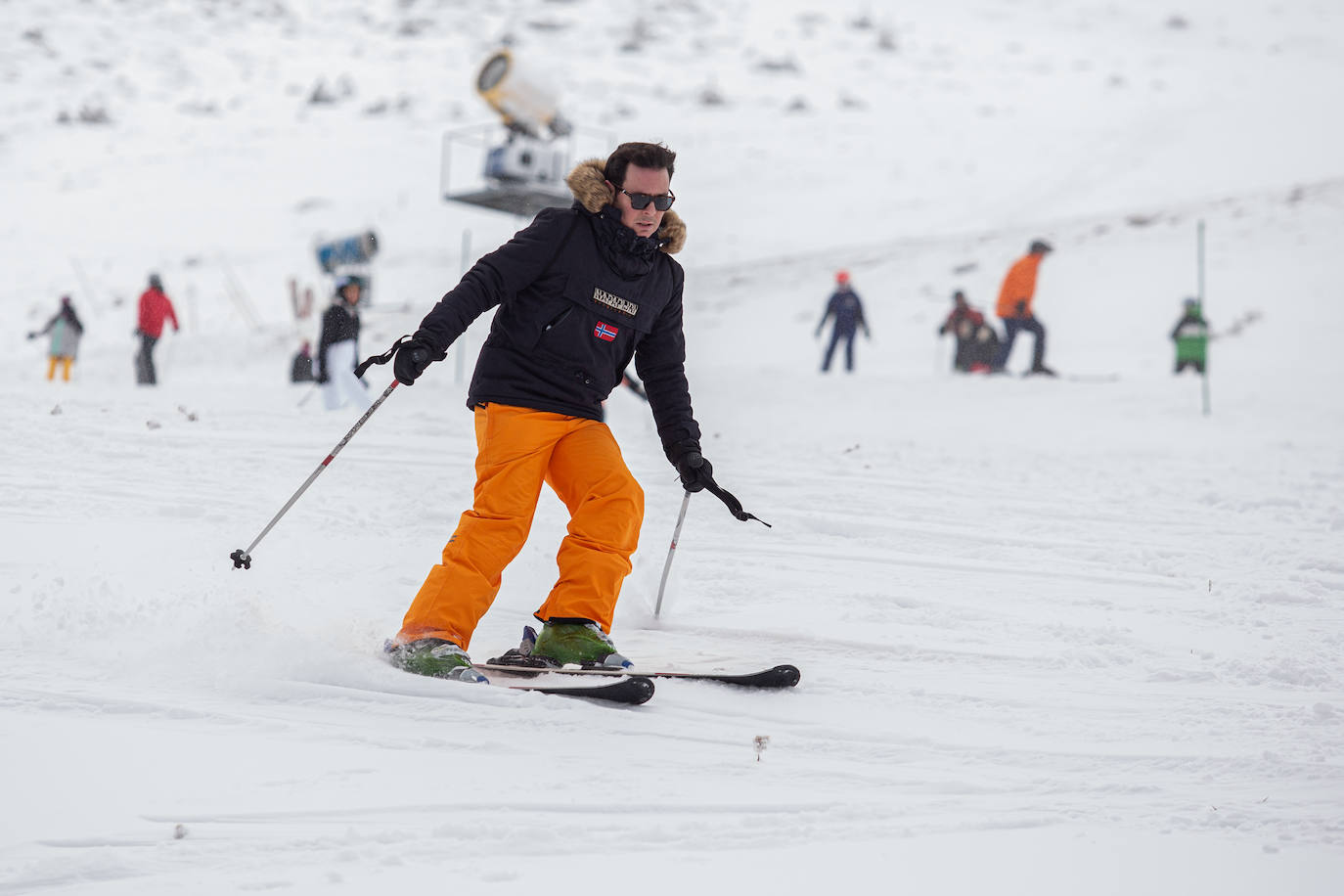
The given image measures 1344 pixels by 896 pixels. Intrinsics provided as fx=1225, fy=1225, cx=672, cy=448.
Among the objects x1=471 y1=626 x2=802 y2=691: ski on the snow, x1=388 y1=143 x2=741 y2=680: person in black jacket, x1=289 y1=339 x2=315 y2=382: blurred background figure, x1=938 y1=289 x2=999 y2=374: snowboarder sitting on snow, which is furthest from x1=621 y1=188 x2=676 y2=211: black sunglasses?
x1=938 y1=289 x2=999 y2=374: snowboarder sitting on snow

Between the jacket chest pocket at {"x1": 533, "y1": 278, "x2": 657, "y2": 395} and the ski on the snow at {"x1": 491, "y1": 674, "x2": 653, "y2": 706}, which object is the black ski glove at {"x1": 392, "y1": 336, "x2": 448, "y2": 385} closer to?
the jacket chest pocket at {"x1": 533, "y1": 278, "x2": 657, "y2": 395}

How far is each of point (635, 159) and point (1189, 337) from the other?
35.1 feet

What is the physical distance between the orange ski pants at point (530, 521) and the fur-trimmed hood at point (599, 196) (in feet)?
1.99

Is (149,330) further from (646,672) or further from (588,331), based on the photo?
(646,672)

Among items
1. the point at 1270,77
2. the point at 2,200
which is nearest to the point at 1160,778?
the point at 2,200

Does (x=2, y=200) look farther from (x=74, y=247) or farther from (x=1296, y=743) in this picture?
(x=1296, y=743)

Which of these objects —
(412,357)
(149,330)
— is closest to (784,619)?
(412,357)

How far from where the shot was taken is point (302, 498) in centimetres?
573

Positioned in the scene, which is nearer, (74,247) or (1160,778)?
(1160,778)

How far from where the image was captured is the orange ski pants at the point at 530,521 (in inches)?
135

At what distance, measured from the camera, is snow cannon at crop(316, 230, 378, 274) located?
18.6m

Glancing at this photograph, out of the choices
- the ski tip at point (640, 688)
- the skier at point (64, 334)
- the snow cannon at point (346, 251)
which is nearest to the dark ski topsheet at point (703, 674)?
the ski tip at point (640, 688)

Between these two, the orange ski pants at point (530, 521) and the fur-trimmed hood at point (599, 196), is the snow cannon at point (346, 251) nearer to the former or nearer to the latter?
the fur-trimmed hood at point (599, 196)

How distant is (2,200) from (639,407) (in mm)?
20771
